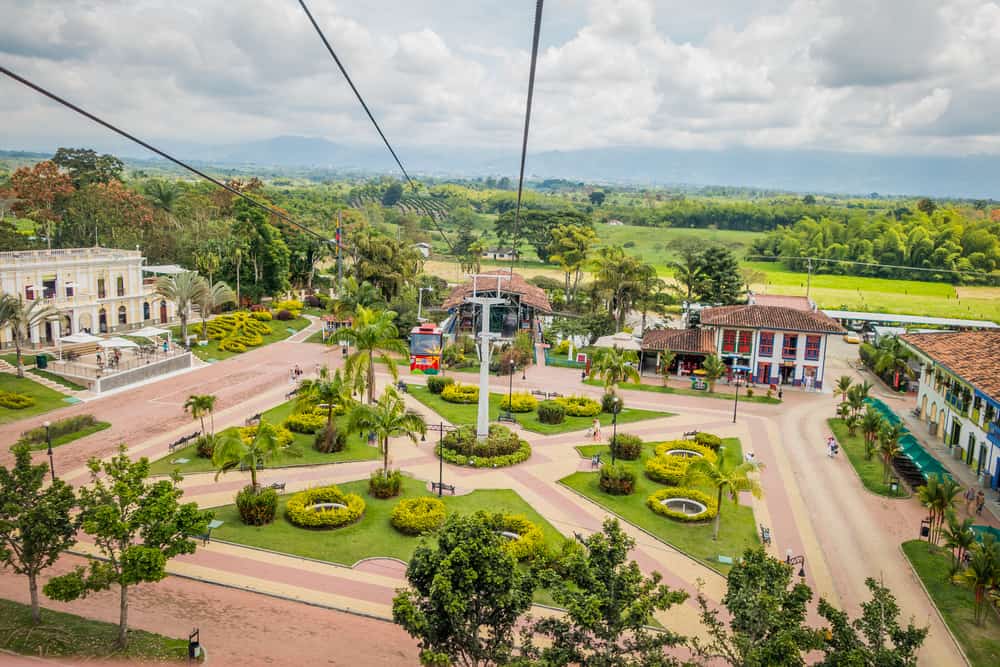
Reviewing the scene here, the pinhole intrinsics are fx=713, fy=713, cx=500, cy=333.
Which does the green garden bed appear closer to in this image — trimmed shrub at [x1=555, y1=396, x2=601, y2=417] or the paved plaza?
the paved plaza

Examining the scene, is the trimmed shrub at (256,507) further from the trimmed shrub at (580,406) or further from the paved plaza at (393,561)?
the trimmed shrub at (580,406)

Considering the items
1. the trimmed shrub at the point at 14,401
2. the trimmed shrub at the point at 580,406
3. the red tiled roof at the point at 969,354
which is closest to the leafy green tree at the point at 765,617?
the red tiled roof at the point at 969,354

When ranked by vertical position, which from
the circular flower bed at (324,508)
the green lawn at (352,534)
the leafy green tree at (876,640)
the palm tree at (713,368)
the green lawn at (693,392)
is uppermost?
the leafy green tree at (876,640)

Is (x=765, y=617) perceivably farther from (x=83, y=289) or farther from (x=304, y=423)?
(x=83, y=289)

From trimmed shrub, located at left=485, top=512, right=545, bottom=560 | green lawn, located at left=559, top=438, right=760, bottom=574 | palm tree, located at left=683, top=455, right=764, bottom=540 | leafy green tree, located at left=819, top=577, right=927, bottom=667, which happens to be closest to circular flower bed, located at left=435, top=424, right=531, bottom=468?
green lawn, located at left=559, top=438, right=760, bottom=574

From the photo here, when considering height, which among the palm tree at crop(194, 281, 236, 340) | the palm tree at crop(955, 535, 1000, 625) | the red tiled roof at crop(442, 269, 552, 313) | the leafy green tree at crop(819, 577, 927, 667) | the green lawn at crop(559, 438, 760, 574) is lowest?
the green lawn at crop(559, 438, 760, 574)

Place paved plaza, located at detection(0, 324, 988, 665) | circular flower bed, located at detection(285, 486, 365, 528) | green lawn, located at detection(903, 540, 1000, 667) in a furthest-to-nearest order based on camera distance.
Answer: circular flower bed, located at detection(285, 486, 365, 528)
green lawn, located at detection(903, 540, 1000, 667)
paved plaza, located at detection(0, 324, 988, 665)
